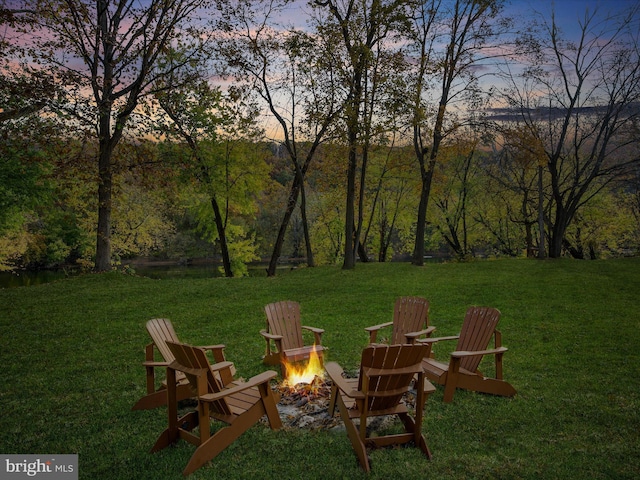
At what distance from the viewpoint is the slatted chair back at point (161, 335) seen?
505 cm

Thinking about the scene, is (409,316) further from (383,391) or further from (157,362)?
(157,362)

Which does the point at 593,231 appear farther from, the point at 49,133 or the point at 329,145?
the point at 49,133

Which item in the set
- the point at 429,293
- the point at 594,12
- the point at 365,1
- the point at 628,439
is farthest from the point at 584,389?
the point at 594,12

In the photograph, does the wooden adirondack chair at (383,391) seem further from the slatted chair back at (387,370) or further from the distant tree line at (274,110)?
the distant tree line at (274,110)

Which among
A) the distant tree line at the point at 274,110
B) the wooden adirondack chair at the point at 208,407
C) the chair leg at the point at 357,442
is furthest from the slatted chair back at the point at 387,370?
the distant tree line at the point at 274,110

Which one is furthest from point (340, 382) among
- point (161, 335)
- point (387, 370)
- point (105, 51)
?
point (105, 51)

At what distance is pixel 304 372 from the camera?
19.6 feet

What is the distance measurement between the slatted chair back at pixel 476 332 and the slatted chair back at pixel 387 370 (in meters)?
2.05

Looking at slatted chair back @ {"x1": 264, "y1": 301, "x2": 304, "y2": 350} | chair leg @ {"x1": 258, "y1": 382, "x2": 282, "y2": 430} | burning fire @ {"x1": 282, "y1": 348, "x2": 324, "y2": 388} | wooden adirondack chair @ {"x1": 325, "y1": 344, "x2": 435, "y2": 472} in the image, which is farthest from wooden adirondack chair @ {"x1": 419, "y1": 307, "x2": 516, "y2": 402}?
chair leg @ {"x1": 258, "y1": 382, "x2": 282, "y2": 430}

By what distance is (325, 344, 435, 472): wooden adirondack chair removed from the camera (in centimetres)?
388

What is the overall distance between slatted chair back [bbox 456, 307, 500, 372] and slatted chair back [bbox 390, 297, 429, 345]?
0.56 m

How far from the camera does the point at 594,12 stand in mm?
22031

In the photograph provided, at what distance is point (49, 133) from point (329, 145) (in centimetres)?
1123

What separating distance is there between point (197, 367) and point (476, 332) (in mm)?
3713
